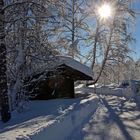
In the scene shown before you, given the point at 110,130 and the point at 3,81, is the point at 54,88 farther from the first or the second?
the point at 110,130

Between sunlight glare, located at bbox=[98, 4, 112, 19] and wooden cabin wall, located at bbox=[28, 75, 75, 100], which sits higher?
sunlight glare, located at bbox=[98, 4, 112, 19]

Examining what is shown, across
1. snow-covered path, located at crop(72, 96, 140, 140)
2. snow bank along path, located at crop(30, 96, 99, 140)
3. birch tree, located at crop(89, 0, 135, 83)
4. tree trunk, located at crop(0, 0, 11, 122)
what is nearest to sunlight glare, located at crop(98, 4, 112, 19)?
birch tree, located at crop(89, 0, 135, 83)

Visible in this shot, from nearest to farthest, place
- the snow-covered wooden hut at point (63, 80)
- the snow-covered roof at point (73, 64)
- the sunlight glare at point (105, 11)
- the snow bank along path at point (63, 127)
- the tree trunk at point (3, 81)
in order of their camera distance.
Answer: the snow bank along path at point (63, 127) < the tree trunk at point (3, 81) < the snow-covered roof at point (73, 64) < the snow-covered wooden hut at point (63, 80) < the sunlight glare at point (105, 11)

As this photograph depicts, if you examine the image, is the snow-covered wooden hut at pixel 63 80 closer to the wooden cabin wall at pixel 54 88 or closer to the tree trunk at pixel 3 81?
the wooden cabin wall at pixel 54 88

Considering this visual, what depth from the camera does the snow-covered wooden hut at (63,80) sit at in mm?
24391

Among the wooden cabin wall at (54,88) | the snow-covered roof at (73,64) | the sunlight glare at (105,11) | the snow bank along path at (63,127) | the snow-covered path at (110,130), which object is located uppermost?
the sunlight glare at (105,11)

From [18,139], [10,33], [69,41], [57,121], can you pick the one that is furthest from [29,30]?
[69,41]

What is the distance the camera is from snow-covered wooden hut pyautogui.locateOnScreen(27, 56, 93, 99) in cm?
2439

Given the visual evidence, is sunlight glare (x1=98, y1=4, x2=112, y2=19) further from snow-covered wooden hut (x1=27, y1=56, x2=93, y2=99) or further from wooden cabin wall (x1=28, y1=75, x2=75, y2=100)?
wooden cabin wall (x1=28, y1=75, x2=75, y2=100)

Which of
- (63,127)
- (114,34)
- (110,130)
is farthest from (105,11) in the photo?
(63,127)

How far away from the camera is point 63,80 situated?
26.8 m

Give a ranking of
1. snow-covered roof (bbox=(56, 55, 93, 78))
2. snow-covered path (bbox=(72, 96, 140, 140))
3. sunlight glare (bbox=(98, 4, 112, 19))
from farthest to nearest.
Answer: sunlight glare (bbox=(98, 4, 112, 19)), snow-covered roof (bbox=(56, 55, 93, 78)), snow-covered path (bbox=(72, 96, 140, 140))

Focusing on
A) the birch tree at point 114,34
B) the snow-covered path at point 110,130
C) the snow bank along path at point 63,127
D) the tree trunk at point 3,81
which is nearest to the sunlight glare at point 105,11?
the birch tree at point 114,34

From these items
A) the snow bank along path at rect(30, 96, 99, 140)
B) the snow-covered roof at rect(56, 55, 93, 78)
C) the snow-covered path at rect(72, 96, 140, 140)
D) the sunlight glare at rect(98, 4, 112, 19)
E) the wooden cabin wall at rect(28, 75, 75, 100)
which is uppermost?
the sunlight glare at rect(98, 4, 112, 19)
